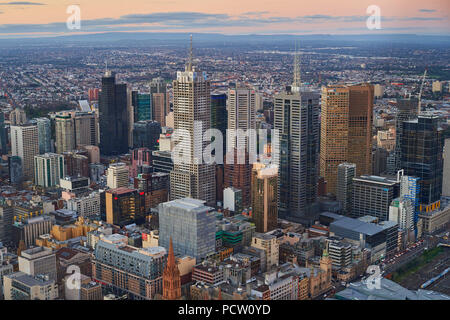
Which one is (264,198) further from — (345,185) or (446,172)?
(446,172)

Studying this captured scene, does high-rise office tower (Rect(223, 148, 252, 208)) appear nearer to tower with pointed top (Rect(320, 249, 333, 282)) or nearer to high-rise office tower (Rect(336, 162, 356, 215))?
high-rise office tower (Rect(336, 162, 356, 215))

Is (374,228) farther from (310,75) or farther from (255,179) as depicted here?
(310,75)

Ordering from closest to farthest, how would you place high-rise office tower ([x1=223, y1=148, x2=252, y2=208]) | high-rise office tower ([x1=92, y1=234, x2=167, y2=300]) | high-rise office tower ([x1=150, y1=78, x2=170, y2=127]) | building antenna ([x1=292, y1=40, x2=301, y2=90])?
high-rise office tower ([x1=92, y1=234, x2=167, y2=300]) < building antenna ([x1=292, y1=40, x2=301, y2=90]) < high-rise office tower ([x1=223, y1=148, x2=252, y2=208]) < high-rise office tower ([x1=150, y1=78, x2=170, y2=127])

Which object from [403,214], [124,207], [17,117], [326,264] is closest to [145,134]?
[17,117]

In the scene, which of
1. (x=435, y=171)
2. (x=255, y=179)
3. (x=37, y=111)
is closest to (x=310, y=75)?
Result: (x=255, y=179)

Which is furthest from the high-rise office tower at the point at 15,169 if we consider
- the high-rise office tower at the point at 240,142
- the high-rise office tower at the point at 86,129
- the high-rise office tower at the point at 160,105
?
the high-rise office tower at the point at 240,142
